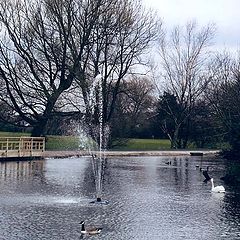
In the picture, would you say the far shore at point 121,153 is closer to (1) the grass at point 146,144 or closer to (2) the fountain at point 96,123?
(2) the fountain at point 96,123

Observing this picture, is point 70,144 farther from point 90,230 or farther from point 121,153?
point 90,230

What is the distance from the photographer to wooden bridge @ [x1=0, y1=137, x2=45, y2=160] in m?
37.9

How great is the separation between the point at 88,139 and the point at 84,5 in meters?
10.3

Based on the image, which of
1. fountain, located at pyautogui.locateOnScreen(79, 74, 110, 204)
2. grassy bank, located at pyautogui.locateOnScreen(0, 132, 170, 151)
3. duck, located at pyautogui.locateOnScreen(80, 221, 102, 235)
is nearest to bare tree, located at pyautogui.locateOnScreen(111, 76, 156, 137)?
grassy bank, located at pyautogui.locateOnScreen(0, 132, 170, 151)

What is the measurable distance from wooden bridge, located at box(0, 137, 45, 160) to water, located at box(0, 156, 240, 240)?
7511mm

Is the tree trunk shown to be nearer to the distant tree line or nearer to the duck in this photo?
the distant tree line

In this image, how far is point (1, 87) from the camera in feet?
153

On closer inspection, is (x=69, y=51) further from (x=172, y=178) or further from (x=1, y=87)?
(x=172, y=178)

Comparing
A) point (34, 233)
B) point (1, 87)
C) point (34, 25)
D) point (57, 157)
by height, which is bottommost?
point (34, 233)

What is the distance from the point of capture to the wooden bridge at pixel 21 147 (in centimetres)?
3793

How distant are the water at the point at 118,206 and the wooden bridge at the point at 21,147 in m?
7.51

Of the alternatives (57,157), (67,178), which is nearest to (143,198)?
(67,178)

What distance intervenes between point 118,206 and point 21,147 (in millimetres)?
21190

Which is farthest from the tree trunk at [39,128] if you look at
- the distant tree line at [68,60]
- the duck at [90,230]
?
the duck at [90,230]
